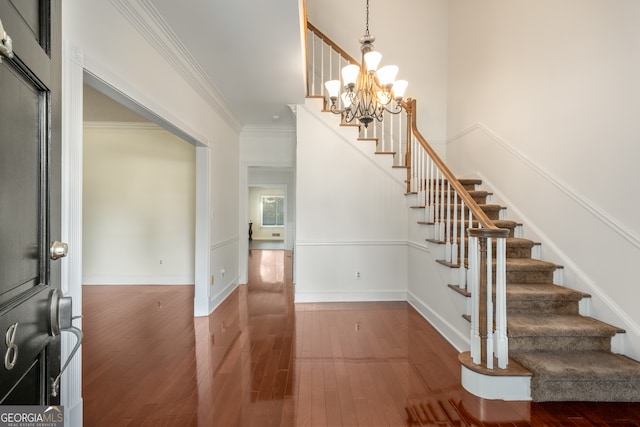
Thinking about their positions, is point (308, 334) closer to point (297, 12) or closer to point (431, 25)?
point (297, 12)

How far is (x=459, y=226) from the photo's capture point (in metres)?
3.63

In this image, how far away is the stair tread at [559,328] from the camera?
2426mm

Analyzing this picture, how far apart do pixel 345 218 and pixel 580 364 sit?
296cm

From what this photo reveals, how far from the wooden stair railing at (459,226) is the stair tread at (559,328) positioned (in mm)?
251

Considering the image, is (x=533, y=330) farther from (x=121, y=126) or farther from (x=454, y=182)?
(x=121, y=126)

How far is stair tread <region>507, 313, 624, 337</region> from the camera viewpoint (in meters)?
2.43

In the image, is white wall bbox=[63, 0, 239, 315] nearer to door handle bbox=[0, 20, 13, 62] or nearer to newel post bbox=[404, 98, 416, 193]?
door handle bbox=[0, 20, 13, 62]

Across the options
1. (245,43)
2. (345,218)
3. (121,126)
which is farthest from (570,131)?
(121,126)

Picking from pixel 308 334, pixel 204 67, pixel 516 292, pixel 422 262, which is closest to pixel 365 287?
pixel 422 262

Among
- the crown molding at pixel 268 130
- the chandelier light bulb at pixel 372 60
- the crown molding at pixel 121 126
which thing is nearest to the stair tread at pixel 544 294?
the chandelier light bulb at pixel 372 60

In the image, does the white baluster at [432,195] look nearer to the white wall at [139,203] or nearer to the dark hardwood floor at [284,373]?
the dark hardwood floor at [284,373]

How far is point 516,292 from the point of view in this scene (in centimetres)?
276

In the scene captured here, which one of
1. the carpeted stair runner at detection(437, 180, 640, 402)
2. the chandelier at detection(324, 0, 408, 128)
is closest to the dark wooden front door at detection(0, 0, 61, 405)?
the chandelier at detection(324, 0, 408, 128)

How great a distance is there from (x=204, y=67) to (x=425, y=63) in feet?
12.3
